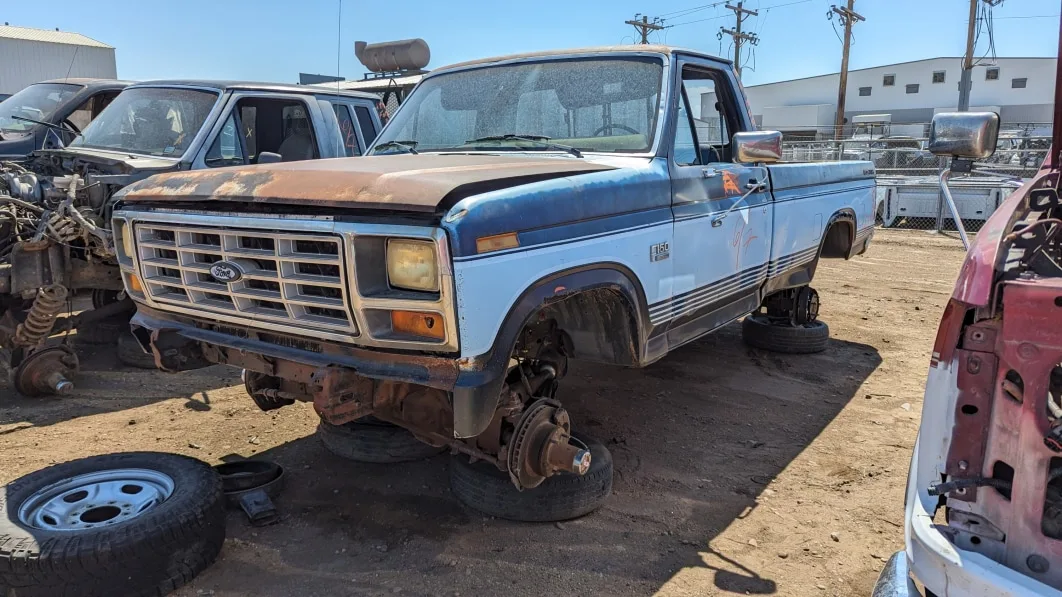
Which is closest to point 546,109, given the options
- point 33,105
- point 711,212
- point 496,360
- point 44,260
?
point 711,212

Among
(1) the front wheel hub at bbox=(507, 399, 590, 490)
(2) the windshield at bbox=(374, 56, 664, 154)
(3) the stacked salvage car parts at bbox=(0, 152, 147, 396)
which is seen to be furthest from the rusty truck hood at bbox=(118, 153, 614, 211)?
(3) the stacked salvage car parts at bbox=(0, 152, 147, 396)

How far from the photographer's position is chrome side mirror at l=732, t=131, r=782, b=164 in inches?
157

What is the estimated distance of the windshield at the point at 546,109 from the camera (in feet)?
13.6

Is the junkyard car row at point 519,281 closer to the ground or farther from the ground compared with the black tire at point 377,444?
farther from the ground

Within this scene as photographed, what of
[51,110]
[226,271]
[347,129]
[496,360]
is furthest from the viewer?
[51,110]

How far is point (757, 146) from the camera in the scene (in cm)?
400

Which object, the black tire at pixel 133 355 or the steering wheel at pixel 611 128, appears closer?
the steering wheel at pixel 611 128

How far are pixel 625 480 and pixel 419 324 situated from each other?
73.0 inches

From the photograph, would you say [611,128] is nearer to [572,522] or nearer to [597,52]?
[597,52]

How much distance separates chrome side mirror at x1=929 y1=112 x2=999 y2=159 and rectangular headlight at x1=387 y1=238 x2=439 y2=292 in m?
2.05

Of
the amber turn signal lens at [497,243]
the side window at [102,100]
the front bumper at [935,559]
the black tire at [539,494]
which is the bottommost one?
the black tire at [539,494]

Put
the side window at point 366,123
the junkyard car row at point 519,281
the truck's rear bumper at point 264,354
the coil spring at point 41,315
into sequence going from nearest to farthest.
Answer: the junkyard car row at point 519,281 → the truck's rear bumper at point 264,354 → the coil spring at point 41,315 → the side window at point 366,123

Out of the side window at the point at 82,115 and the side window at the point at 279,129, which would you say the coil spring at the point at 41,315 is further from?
the side window at the point at 82,115

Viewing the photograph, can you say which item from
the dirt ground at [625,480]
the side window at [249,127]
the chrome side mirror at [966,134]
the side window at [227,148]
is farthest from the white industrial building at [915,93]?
the chrome side mirror at [966,134]
